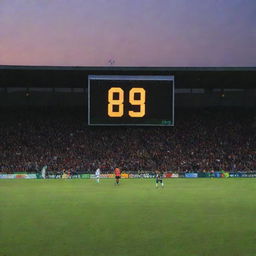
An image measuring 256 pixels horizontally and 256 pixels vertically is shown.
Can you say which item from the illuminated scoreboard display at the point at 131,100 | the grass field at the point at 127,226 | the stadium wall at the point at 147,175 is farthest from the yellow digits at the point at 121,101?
the stadium wall at the point at 147,175

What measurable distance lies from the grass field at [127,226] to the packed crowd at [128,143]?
26637 millimetres

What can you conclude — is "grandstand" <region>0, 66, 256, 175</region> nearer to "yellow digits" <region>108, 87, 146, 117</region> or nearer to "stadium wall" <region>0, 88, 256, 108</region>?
"stadium wall" <region>0, 88, 256, 108</region>

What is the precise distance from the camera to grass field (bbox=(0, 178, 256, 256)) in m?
14.0

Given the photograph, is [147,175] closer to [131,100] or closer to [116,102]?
[116,102]

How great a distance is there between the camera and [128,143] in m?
59.8

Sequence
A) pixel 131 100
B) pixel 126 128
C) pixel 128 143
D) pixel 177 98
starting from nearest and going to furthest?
pixel 131 100
pixel 128 143
pixel 126 128
pixel 177 98

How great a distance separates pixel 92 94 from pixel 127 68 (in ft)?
43.4

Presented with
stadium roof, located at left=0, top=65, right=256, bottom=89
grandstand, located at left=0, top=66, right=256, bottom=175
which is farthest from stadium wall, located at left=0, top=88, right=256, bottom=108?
stadium roof, located at left=0, top=65, right=256, bottom=89

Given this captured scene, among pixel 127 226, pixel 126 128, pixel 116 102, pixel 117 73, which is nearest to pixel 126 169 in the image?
pixel 126 128

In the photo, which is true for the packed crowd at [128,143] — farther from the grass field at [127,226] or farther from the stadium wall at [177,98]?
the grass field at [127,226]

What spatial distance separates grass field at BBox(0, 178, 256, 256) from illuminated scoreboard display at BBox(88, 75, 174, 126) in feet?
33.3

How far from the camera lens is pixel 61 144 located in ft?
193

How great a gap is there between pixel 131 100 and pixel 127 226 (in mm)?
19832

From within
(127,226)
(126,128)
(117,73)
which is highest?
(117,73)
